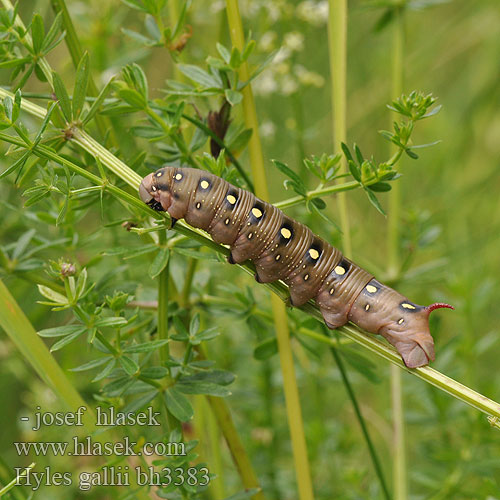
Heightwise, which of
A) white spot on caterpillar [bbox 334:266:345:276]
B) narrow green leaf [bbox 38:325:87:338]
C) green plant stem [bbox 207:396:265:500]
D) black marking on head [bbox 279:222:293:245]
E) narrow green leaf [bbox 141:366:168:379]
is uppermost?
black marking on head [bbox 279:222:293:245]

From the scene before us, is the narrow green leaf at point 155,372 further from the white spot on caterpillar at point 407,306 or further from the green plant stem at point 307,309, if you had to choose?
the white spot on caterpillar at point 407,306

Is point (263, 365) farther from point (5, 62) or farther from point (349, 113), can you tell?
point (349, 113)

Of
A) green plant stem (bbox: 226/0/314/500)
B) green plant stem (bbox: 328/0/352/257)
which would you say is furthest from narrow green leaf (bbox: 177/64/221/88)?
green plant stem (bbox: 328/0/352/257)

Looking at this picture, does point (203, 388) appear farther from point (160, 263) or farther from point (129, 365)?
point (160, 263)

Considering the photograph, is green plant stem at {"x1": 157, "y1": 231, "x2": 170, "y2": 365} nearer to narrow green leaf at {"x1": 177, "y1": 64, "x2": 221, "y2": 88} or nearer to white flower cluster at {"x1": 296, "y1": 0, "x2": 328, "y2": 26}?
narrow green leaf at {"x1": 177, "y1": 64, "x2": 221, "y2": 88}

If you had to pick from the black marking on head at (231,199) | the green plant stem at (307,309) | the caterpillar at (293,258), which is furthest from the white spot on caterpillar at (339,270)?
the black marking on head at (231,199)

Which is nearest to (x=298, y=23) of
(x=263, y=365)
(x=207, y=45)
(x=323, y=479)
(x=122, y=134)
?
(x=207, y=45)

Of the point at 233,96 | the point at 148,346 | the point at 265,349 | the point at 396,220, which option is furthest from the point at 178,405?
the point at 396,220

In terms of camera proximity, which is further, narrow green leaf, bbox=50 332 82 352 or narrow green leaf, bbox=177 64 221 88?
narrow green leaf, bbox=177 64 221 88
